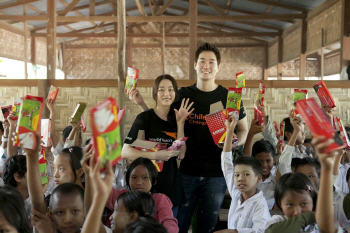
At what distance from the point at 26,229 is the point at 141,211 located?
61 centimetres

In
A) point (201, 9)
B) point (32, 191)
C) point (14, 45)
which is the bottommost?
point (32, 191)

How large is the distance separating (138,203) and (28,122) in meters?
0.69

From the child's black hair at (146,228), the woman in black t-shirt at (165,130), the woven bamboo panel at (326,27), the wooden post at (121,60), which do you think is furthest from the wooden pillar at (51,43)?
the woven bamboo panel at (326,27)

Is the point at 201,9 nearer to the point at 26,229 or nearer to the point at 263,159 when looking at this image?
the point at 263,159

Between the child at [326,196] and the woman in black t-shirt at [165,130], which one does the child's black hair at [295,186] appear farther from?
the woman in black t-shirt at [165,130]

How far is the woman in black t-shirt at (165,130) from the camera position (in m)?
2.38

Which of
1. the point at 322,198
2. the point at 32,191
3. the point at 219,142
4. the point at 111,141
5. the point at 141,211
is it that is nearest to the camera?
the point at 111,141

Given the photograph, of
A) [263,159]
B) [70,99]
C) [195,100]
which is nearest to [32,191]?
[195,100]

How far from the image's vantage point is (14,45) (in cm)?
1111

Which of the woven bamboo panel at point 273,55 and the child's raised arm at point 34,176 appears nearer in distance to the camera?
the child's raised arm at point 34,176

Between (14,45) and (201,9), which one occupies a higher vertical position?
(201,9)

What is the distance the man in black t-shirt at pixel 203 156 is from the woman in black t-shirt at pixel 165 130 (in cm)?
8

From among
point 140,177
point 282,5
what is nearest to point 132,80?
point 140,177

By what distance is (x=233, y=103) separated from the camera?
231 centimetres
